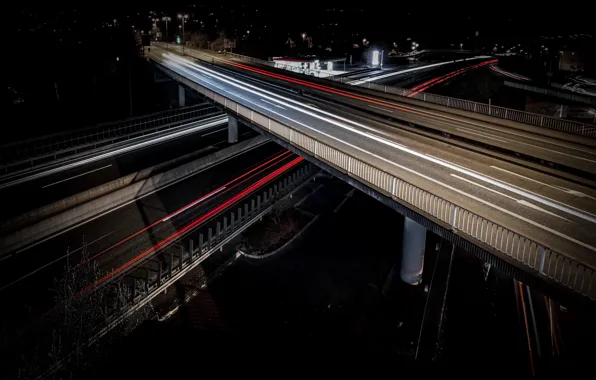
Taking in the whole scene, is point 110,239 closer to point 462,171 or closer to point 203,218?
point 203,218

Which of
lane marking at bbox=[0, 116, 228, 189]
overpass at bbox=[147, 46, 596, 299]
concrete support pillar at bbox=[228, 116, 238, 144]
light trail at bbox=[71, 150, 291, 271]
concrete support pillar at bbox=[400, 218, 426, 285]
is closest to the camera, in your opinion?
overpass at bbox=[147, 46, 596, 299]

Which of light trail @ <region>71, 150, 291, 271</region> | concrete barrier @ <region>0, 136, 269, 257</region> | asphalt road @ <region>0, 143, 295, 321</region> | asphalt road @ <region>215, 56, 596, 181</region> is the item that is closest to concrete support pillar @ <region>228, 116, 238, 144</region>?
concrete barrier @ <region>0, 136, 269, 257</region>

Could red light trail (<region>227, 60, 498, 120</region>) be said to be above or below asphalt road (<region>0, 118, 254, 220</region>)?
above

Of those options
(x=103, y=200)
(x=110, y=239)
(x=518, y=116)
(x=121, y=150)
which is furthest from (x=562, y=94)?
(x=110, y=239)

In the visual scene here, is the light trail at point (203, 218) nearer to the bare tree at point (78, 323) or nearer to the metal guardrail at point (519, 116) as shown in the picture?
the bare tree at point (78, 323)

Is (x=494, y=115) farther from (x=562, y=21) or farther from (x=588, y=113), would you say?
(x=562, y=21)

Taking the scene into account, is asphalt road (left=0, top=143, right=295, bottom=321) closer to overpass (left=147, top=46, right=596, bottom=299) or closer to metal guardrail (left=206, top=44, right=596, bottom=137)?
overpass (left=147, top=46, right=596, bottom=299)

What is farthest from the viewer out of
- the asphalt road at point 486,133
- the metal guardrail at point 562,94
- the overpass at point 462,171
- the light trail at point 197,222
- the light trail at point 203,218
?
the metal guardrail at point 562,94

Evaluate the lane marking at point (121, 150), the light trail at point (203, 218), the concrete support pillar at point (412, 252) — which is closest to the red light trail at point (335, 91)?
the light trail at point (203, 218)

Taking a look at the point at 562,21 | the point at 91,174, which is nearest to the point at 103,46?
the point at 91,174
